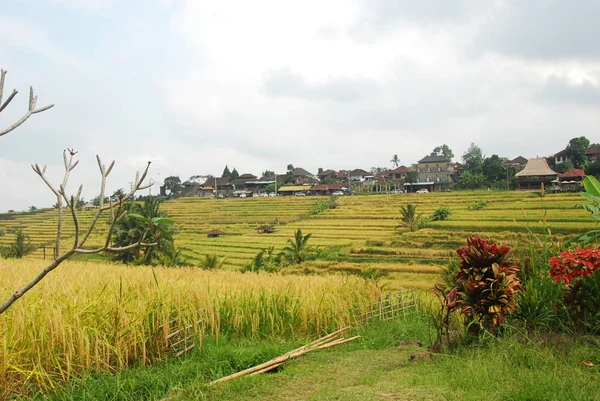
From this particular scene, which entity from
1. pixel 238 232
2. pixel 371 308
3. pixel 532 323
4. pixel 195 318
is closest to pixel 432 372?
pixel 532 323

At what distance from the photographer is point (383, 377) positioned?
4.70m

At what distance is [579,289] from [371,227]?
113 feet

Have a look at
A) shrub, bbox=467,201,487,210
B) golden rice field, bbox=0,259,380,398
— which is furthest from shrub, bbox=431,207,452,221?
golden rice field, bbox=0,259,380,398

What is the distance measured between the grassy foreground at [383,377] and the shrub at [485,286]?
0.27 meters

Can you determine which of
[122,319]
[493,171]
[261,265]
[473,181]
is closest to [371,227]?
[261,265]

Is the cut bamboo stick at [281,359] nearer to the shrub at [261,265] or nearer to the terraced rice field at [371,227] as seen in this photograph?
the terraced rice field at [371,227]

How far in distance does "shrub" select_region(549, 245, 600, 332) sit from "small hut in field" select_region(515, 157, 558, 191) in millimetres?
47217

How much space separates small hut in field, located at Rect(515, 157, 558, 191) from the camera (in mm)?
48875

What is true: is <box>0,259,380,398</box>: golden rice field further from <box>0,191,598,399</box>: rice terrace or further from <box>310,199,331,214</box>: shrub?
<box>310,199,331,214</box>: shrub

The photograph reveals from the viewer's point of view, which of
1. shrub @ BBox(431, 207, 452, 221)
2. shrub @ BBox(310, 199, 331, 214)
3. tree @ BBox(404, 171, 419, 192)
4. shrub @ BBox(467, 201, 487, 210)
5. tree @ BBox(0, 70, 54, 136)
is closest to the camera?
tree @ BBox(0, 70, 54, 136)

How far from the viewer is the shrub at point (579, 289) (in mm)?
5137

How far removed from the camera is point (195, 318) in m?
6.24

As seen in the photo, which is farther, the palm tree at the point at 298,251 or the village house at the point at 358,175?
the village house at the point at 358,175

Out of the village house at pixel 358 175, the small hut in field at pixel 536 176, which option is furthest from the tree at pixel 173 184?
the small hut in field at pixel 536 176
